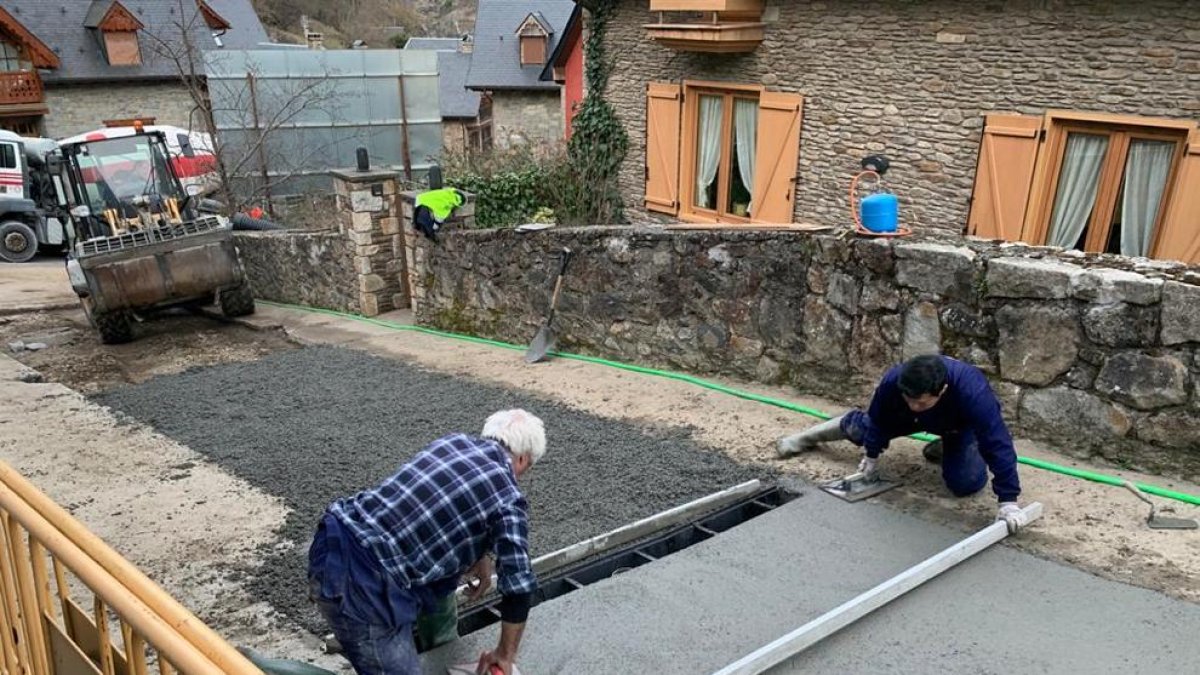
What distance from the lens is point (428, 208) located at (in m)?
10.1

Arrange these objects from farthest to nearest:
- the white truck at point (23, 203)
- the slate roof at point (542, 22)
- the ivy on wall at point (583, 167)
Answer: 1. the slate roof at point (542, 22)
2. the white truck at point (23, 203)
3. the ivy on wall at point (583, 167)

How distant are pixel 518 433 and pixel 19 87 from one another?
97.7 ft

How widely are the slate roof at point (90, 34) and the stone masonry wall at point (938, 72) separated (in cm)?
2256

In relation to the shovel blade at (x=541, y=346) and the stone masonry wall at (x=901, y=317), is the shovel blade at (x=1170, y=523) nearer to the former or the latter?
the stone masonry wall at (x=901, y=317)

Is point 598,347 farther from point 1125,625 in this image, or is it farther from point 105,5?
point 105,5

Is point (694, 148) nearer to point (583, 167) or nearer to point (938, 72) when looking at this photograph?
point (583, 167)

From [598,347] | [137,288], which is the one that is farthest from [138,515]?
[137,288]

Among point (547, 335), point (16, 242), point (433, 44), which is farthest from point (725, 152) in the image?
point (433, 44)

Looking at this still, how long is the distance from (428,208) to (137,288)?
390 cm

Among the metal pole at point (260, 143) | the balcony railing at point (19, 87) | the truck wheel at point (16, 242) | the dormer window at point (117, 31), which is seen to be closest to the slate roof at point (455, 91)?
the dormer window at point (117, 31)

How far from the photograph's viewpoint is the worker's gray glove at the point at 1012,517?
163 inches

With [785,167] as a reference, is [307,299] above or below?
below

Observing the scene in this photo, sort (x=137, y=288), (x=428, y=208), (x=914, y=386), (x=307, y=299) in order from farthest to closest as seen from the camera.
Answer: (x=307, y=299) < (x=137, y=288) < (x=428, y=208) < (x=914, y=386)

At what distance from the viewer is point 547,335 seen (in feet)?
27.3
